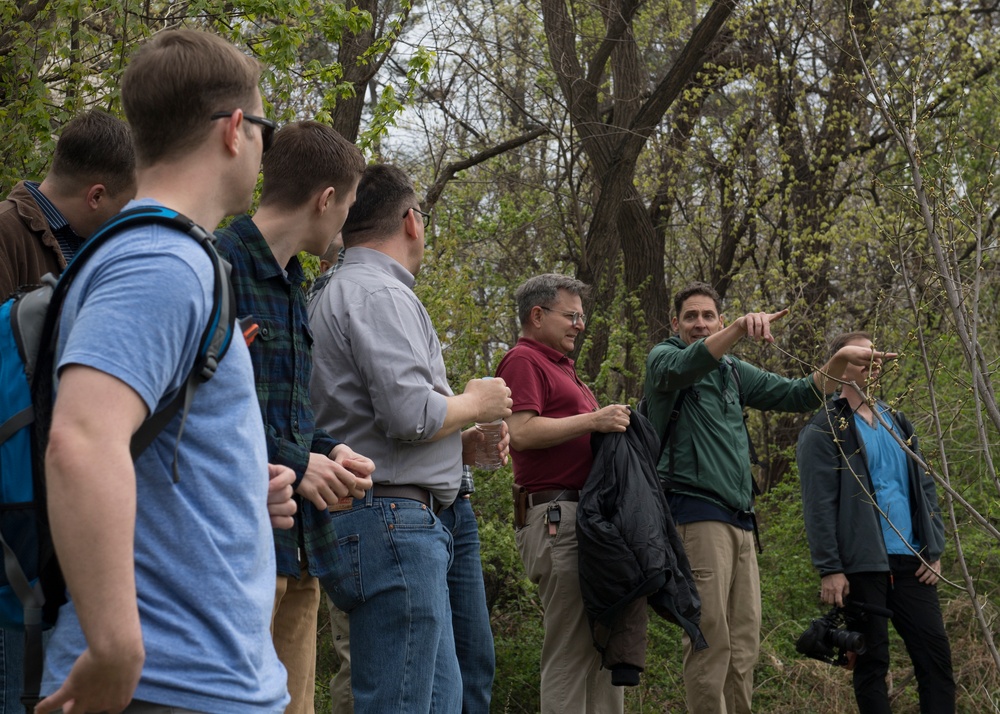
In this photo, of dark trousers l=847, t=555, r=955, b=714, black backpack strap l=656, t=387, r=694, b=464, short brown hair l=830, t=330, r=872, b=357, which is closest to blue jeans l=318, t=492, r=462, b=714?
black backpack strap l=656, t=387, r=694, b=464

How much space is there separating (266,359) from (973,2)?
10.3 meters

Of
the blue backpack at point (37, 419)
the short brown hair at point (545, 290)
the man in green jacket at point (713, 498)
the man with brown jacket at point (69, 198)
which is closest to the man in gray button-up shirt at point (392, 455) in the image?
the man with brown jacket at point (69, 198)

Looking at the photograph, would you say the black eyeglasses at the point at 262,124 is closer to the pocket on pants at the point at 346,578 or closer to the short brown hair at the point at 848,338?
the pocket on pants at the point at 346,578

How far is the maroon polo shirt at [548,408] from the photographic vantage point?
484 centimetres

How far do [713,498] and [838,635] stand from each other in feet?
3.14

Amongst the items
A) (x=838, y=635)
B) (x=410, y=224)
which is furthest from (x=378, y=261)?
(x=838, y=635)

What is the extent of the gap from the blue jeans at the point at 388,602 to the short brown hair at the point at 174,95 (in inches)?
56.9

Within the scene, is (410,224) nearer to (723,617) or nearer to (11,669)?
(11,669)

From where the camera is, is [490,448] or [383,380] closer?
[383,380]

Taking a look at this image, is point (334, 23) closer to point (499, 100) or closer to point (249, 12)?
point (249, 12)

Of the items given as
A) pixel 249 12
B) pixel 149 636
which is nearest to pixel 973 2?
pixel 249 12

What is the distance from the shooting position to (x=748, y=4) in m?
10.3

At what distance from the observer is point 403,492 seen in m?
3.08

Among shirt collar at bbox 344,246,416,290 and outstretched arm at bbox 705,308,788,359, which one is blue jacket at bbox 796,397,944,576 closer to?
outstretched arm at bbox 705,308,788,359
